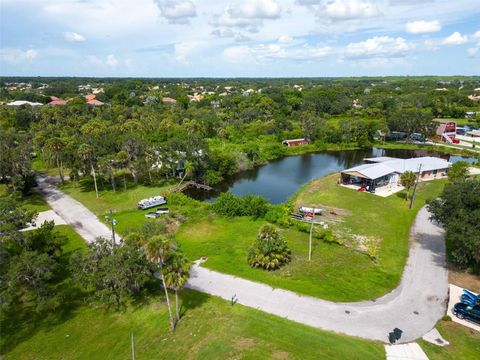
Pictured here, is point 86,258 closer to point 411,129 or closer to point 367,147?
point 367,147

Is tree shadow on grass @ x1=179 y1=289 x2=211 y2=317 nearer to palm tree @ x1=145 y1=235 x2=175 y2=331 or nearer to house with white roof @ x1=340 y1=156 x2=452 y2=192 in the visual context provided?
palm tree @ x1=145 y1=235 x2=175 y2=331

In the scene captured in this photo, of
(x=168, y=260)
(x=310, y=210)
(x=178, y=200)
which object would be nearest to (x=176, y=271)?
(x=168, y=260)

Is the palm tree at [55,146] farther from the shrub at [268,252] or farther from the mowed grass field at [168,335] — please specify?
the shrub at [268,252]

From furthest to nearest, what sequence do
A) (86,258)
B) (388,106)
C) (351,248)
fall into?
(388,106) → (351,248) → (86,258)

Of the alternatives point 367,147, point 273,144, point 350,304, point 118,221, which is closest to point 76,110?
point 273,144

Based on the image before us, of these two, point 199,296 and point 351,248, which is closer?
point 199,296

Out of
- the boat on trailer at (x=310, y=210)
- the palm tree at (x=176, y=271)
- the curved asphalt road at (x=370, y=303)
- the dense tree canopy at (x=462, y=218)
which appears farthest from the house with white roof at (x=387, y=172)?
the palm tree at (x=176, y=271)
